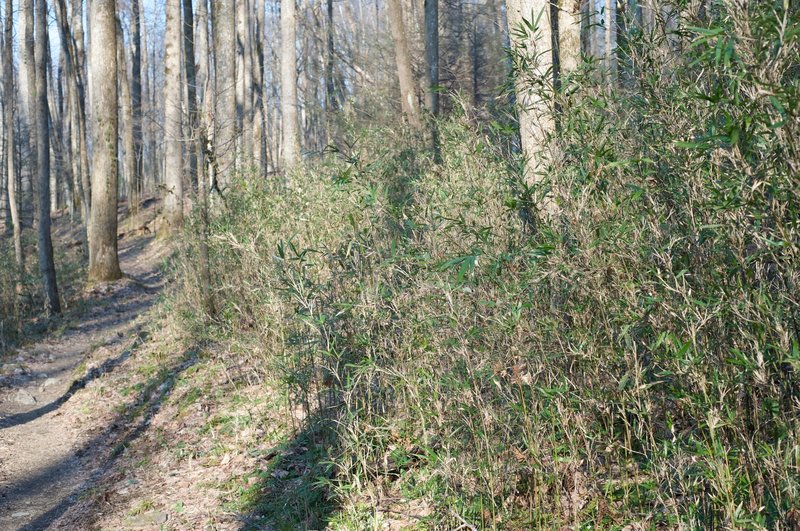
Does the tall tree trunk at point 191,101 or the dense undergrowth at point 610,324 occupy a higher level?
the tall tree trunk at point 191,101

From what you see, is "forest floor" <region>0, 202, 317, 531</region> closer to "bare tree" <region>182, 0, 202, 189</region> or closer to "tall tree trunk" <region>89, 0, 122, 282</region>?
"bare tree" <region>182, 0, 202, 189</region>

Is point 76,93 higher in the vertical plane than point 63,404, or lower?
higher

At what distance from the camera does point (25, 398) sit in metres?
9.13

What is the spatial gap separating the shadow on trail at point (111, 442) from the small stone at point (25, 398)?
70.3 inches

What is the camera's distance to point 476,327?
12.4 ft

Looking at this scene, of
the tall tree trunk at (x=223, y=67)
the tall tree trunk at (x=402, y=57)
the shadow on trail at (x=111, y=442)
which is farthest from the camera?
the tall tree trunk at (x=402, y=57)

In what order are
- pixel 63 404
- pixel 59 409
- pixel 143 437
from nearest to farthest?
pixel 143 437 < pixel 59 409 < pixel 63 404

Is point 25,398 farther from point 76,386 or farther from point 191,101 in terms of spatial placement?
point 191,101

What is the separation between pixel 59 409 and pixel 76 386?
0.57 metres

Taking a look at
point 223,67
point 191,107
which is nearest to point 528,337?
point 191,107

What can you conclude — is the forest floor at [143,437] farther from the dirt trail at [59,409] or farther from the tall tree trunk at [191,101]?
the tall tree trunk at [191,101]

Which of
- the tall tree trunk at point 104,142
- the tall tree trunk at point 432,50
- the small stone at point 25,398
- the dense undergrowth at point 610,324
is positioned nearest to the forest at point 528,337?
the dense undergrowth at point 610,324

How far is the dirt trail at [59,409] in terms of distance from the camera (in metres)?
6.36

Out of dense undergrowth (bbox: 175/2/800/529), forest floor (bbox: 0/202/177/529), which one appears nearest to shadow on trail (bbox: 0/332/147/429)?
forest floor (bbox: 0/202/177/529)
